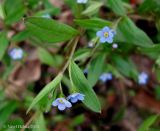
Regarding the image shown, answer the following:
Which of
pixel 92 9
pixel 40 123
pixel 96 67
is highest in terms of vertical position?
pixel 92 9

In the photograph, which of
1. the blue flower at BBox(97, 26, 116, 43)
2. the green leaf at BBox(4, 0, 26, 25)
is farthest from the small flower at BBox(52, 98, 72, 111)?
the green leaf at BBox(4, 0, 26, 25)

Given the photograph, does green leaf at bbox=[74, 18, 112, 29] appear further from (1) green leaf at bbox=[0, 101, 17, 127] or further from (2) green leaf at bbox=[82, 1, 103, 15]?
(1) green leaf at bbox=[0, 101, 17, 127]

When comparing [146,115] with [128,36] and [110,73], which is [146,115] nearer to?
[110,73]

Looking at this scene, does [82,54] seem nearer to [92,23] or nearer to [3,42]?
[92,23]

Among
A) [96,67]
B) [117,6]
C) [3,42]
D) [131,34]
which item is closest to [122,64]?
[96,67]

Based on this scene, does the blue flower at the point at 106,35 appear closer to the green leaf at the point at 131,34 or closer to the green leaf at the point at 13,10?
the green leaf at the point at 131,34

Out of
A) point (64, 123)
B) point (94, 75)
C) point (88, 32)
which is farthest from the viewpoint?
point (64, 123)

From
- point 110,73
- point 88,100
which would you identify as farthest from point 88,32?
point 88,100

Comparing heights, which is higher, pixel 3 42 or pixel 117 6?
pixel 117 6
